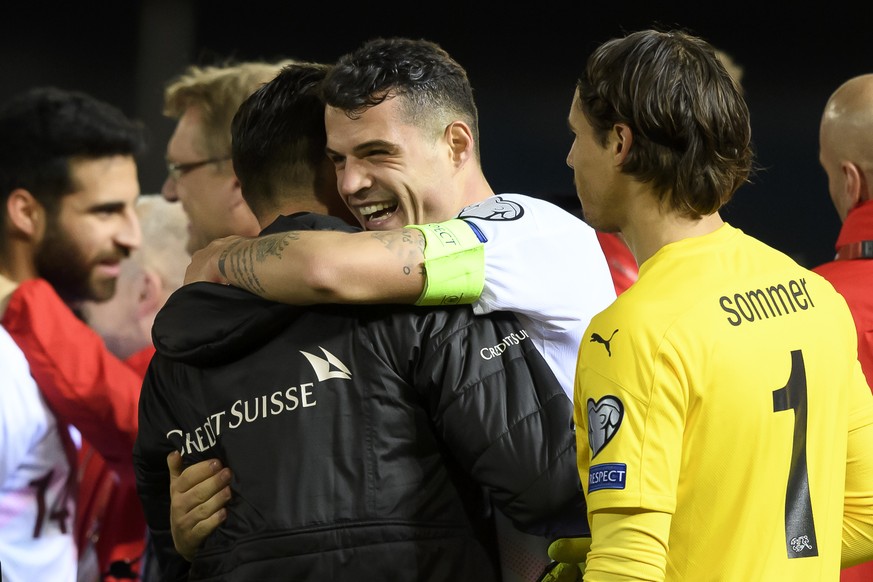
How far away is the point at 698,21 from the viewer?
13.1ft

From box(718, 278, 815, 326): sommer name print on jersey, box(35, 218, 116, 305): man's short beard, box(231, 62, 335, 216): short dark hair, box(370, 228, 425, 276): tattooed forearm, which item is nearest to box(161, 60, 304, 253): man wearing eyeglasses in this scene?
box(35, 218, 116, 305): man's short beard

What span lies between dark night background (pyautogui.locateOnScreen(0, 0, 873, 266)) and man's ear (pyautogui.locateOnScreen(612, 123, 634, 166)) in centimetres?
178

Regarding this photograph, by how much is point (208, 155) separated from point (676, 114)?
6.04ft

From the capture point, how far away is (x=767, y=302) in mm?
1237

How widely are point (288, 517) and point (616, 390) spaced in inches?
21.4

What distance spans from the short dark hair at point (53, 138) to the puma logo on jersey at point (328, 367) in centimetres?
165

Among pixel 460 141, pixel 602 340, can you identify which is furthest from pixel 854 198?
pixel 602 340

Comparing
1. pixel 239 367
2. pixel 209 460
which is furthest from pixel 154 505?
pixel 239 367

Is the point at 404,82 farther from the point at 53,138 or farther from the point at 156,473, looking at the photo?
the point at 53,138

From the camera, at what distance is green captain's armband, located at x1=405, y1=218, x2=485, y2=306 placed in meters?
1.41

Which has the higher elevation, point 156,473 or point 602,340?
point 602,340

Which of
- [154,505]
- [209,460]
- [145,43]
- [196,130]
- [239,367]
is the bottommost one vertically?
[154,505]

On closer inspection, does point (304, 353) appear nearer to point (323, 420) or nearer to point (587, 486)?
point (323, 420)

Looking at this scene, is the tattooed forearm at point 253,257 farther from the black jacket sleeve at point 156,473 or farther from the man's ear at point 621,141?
the man's ear at point 621,141
